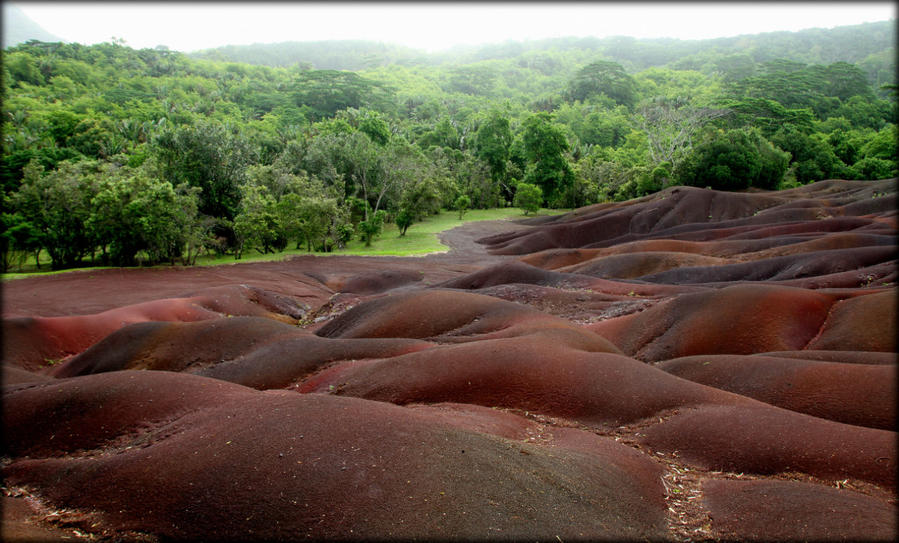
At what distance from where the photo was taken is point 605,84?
140500 millimetres

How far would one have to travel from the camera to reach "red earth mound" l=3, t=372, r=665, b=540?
574cm

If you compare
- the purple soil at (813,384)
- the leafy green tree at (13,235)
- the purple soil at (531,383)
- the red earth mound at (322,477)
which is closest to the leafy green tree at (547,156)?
the leafy green tree at (13,235)

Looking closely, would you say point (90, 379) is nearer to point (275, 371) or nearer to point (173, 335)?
point (275, 371)

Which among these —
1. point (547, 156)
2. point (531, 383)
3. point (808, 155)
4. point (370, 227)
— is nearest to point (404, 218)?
point (370, 227)

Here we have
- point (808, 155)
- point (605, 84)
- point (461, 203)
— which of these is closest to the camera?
point (808, 155)

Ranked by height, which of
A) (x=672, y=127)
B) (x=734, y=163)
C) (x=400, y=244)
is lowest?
(x=400, y=244)

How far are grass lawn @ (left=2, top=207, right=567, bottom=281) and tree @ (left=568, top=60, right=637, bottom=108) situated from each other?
273 ft

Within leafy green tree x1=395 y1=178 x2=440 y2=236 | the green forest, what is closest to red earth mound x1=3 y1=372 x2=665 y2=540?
the green forest

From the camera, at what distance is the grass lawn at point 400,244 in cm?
3713

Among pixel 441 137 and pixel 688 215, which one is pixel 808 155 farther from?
pixel 441 137

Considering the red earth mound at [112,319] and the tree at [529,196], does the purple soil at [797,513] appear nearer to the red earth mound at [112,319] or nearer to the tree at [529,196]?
the red earth mound at [112,319]

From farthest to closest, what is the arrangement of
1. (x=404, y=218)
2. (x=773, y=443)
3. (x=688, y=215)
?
(x=404, y=218) < (x=688, y=215) < (x=773, y=443)

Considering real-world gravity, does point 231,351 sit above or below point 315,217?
above

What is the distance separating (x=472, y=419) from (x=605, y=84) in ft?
484
